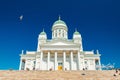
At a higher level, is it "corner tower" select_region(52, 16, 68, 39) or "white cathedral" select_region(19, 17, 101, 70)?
"corner tower" select_region(52, 16, 68, 39)

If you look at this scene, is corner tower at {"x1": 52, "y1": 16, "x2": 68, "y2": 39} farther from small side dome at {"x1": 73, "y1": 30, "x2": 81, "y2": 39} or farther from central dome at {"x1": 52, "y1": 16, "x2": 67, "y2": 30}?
small side dome at {"x1": 73, "y1": 30, "x2": 81, "y2": 39}

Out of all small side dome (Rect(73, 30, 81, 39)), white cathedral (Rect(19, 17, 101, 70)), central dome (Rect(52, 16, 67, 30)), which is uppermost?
central dome (Rect(52, 16, 67, 30))

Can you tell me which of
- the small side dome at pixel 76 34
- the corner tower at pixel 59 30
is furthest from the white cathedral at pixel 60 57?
the corner tower at pixel 59 30

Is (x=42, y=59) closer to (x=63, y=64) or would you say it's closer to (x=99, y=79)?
(x=63, y=64)

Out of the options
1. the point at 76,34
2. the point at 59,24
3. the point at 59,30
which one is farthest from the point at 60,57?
the point at 59,24

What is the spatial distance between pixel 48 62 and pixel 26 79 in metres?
25.7

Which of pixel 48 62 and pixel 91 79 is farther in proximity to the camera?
pixel 48 62

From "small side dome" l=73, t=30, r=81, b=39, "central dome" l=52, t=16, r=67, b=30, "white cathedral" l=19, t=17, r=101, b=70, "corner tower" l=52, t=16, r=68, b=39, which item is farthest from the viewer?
"central dome" l=52, t=16, r=67, b=30

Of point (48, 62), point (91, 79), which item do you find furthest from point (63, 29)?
point (91, 79)

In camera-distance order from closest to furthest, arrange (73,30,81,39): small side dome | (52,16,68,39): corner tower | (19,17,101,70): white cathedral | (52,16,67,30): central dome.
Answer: (19,17,101,70): white cathedral < (73,30,81,39): small side dome < (52,16,68,39): corner tower < (52,16,67,30): central dome

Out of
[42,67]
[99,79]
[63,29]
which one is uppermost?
[63,29]

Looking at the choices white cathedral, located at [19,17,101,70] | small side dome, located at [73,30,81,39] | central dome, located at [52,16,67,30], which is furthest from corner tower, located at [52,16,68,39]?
white cathedral, located at [19,17,101,70]

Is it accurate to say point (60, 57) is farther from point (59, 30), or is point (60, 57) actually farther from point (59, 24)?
point (59, 24)

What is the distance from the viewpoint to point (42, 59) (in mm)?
45531
